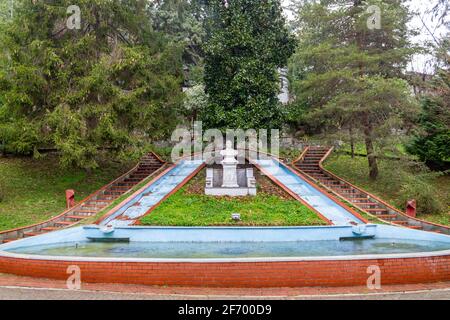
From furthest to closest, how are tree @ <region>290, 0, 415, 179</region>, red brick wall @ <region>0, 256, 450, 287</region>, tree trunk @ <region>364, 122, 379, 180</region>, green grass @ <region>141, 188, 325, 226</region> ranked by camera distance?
1. tree trunk @ <region>364, 122, 379, 180</region>
2. tree @ <region>290, 0, 415, 179</region>
3. green grass @ <region>141, 188, 325, 226</region>
4. red brick wall @ <region>0, 256, 450, 287</region>

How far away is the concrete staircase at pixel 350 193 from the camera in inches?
512

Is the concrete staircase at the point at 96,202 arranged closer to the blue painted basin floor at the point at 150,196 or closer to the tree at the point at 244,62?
the blue painted basin floor at the point at 150,196

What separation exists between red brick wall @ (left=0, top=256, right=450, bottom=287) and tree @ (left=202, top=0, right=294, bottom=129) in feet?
31.7

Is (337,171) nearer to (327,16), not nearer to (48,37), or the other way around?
(327,16)

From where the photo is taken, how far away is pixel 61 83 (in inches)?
623

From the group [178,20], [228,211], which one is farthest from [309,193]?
[178,20]

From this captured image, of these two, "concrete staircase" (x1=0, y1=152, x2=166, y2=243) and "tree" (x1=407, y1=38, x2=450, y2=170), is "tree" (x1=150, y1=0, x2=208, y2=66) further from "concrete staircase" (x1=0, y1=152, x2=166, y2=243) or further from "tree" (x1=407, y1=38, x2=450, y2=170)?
"tree" (x1=407, y1=38, x2=450, y2=170)

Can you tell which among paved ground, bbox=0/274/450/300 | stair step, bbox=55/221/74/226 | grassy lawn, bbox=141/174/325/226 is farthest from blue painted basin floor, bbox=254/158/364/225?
stair step, bbox=55/221/74/226

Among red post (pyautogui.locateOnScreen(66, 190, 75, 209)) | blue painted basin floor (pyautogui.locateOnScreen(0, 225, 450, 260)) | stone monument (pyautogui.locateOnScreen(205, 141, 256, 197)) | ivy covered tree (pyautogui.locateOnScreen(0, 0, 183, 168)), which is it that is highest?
ivy covered tree (pyautogui.locateOnScreen(0, 0, 183, 168))

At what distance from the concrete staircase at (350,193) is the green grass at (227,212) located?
2247 mm

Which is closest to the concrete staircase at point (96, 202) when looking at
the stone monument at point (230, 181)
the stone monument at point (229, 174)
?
the stone monument at point (230, 181)

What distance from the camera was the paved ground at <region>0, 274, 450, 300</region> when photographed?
23.5 ft
